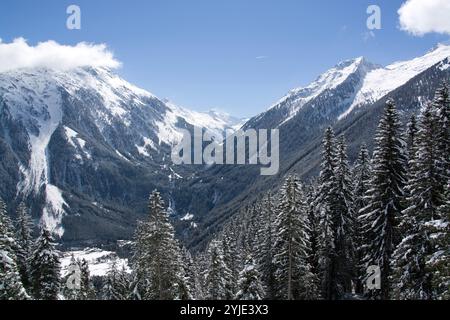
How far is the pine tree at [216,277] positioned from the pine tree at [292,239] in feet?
21.5

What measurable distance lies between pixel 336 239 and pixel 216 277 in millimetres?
12800

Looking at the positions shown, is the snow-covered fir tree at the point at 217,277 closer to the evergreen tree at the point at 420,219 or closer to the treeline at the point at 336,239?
the treeline at the point at 336,239

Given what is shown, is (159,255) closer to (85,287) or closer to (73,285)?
(73,285)

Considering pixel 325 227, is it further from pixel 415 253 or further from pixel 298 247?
pixel 415 253

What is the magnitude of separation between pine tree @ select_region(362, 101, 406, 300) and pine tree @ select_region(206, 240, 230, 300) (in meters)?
16.8

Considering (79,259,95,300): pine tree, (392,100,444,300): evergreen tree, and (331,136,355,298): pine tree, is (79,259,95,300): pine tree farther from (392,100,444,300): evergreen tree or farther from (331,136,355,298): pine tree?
(392,100,444,300): evergreen tree

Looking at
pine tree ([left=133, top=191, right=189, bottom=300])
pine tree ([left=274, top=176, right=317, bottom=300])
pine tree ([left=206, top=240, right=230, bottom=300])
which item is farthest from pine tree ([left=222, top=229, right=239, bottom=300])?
pine tree ([left=133, top=191, right=189, bottom=300])

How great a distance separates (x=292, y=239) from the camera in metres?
43.7

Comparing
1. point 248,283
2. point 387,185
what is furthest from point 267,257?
point 387,185

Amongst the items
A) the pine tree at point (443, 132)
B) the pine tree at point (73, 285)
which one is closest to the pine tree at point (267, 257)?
the pine tree at point (73, 285)

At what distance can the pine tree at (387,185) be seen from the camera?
38719 millimetres

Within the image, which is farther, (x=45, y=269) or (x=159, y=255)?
(x=45, y=269)

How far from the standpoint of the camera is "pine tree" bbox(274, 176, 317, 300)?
4353 centimetres

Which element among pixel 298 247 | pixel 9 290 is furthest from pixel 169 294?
pixel 9 290
